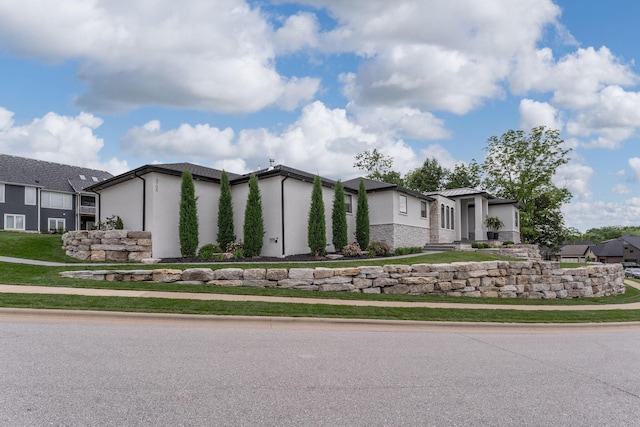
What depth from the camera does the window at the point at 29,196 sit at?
1500 inches

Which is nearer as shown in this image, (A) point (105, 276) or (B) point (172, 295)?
(B) point (172, 295)

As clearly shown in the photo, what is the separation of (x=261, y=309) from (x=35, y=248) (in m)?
14.9

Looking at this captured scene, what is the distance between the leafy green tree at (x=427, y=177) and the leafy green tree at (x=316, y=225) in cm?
3121

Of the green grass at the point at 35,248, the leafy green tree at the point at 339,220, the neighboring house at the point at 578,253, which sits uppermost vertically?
the leafy green tree at the point at 339,220

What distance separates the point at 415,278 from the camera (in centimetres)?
1491

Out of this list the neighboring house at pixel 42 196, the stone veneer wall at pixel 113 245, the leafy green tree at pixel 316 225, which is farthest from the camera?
the neighboring house at pixel 42 196

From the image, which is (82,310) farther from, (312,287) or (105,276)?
(312,287)

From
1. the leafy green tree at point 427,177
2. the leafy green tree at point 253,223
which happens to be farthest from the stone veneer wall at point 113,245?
the leafy green tree at point 427,177

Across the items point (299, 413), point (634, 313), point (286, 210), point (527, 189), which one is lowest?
point (634, 313)

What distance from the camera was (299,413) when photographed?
13.7ft

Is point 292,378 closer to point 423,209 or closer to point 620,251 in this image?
point 423,209

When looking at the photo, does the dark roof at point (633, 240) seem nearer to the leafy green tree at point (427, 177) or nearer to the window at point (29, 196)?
the leafy green tree at point (427, 177)

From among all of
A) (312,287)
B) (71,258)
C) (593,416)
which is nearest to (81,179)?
(71,258)

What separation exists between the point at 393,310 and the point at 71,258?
14317mm
